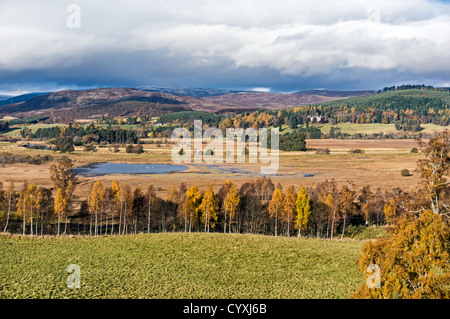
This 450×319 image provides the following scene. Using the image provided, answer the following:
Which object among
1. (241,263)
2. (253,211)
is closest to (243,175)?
(253,211)

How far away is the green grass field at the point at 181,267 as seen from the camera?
2889cm

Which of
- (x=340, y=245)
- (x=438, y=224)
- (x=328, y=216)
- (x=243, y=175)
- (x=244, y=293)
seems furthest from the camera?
(x=243, y=175)

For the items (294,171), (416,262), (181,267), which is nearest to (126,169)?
(294,171)

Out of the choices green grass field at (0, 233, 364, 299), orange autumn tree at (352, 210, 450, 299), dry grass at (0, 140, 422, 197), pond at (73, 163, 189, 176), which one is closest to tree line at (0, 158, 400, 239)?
green grass field at (0, 233, 364, 299)

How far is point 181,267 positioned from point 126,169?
327 feet

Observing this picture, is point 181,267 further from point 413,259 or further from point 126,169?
point 126,169

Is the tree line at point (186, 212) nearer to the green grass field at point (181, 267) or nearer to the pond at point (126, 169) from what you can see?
the green grass field at point (181, 267)

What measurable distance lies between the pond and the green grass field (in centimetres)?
7318

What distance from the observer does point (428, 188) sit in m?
22.4

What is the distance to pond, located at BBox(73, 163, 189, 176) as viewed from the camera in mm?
119625

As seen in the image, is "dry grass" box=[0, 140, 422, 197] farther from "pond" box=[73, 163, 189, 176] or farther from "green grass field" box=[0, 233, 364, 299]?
"green grass field" box=[0, 233, 364, 299]

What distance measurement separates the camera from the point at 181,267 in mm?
35938

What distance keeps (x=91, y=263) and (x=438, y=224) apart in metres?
33.1
